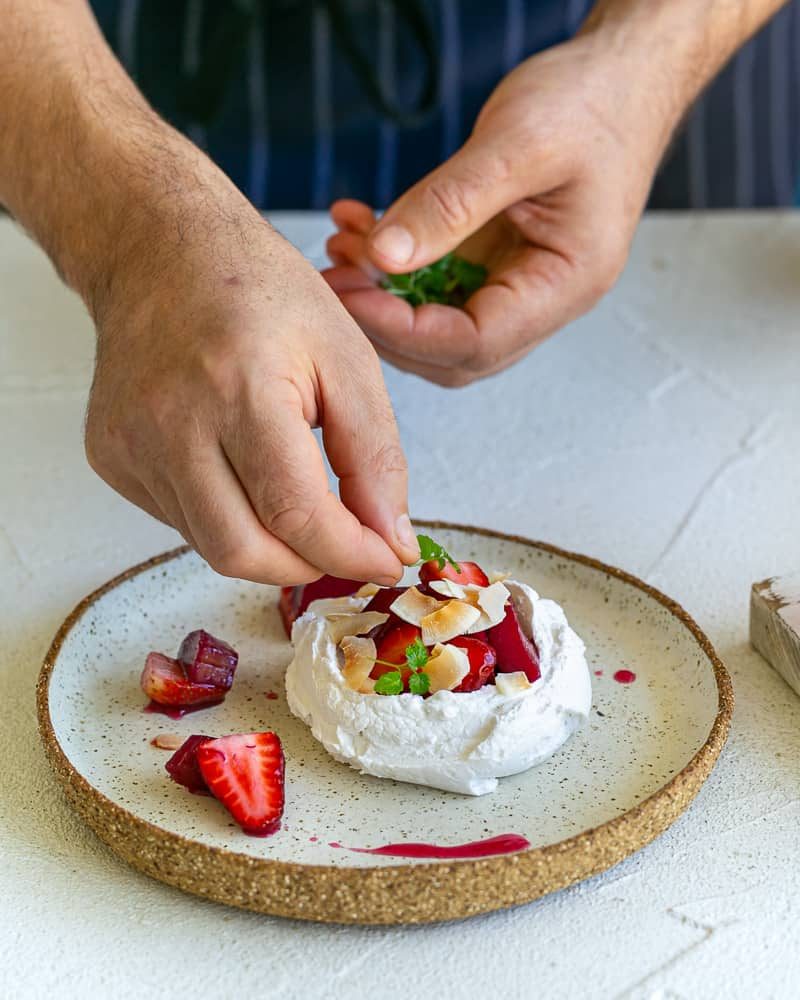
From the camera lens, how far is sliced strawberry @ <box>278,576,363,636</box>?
1.09 m

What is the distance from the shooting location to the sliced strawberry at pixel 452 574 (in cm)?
102

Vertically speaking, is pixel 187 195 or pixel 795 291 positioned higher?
pixel 187 195

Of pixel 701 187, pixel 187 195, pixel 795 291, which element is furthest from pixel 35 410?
pixel 701 187

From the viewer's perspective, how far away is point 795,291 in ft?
6.12

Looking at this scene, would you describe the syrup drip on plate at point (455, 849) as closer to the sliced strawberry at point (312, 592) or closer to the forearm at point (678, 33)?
the sliced strawberry at point (312, 592)

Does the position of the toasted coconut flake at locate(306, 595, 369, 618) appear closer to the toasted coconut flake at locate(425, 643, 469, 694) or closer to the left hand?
the toasted coconut flake at locate(425, 643, 469, 694)

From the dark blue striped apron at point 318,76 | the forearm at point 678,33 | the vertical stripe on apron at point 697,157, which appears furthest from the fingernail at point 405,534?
the vertical stripe on apron at point 697,157

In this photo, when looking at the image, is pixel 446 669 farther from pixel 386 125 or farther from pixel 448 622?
pixel 386 125

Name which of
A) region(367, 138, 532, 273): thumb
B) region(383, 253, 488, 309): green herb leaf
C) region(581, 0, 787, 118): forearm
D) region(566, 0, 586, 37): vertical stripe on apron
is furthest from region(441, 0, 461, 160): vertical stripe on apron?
region(367, 138, 532, 273): thumb

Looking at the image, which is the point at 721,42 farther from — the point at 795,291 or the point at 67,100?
the point at 67,100

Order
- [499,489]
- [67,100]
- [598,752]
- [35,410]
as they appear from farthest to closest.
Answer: [35,410]
[499,489]
[67,100]
[598,752]

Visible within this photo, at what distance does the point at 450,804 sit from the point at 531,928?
4.4 inches

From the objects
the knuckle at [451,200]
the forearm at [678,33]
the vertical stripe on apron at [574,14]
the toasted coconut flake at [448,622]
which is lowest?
the toasted coconut flake at [448,622]

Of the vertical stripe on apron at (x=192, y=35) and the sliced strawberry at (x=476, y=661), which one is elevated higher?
the vertical stripe on apron at (x=192, y=35)
